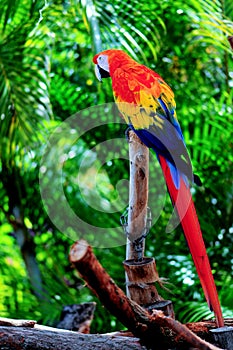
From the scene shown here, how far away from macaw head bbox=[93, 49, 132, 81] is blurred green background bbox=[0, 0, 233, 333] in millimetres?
400

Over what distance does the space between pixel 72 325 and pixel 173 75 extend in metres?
0.79

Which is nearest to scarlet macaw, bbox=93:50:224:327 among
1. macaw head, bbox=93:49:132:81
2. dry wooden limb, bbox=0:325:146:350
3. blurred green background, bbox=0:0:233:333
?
macaw head, bbox=93:49:132:81

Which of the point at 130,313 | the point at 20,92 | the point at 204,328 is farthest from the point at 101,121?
the point at 130,313

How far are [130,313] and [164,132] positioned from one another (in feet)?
0.92

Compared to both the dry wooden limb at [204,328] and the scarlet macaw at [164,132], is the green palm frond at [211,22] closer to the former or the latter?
the scarlet macaw at [164,132]

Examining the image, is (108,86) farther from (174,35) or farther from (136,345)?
(136,345)

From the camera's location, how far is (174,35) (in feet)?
5.21

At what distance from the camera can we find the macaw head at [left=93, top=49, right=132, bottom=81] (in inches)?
32.3

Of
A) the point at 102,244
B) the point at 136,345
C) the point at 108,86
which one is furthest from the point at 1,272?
the point at 136,345

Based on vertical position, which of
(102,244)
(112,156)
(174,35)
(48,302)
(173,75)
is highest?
(174,35)

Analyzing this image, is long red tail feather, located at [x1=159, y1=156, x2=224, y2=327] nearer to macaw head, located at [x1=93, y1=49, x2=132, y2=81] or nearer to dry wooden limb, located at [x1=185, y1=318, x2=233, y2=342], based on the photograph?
dry wooden limb, located at [x1=185, y1=318, x2=233, y2=342]

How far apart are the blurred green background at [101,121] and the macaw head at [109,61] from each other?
0.40 metres

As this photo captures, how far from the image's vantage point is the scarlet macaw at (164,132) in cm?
72

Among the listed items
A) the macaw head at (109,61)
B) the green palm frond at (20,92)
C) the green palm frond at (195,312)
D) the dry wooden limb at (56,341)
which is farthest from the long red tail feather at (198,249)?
the green palm frond at (20,92)
